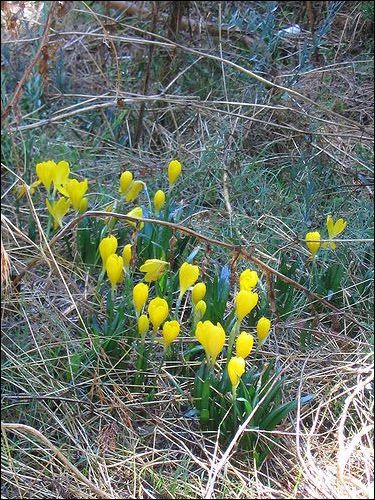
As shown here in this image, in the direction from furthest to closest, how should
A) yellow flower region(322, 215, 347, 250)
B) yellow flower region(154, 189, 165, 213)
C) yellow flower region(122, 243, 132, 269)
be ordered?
yellow flower region(154, 189, 165, 213) < yellow flower region(322, 215, 347, 250) < yellow flower region(122, 243, 132, 269)

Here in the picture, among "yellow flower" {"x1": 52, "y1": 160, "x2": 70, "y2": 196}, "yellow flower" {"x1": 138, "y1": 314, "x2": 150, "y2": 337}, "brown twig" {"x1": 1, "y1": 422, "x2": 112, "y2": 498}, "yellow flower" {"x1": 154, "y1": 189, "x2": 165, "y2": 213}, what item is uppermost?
"yellow flower" {"x1": 52, "y1": 160, "x2": 70, "y2": 196}

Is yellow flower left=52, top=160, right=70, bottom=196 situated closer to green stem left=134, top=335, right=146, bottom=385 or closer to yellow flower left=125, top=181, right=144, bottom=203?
yellow flower left=125, top=181, right=144, bottom=203

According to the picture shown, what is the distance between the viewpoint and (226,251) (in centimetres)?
274

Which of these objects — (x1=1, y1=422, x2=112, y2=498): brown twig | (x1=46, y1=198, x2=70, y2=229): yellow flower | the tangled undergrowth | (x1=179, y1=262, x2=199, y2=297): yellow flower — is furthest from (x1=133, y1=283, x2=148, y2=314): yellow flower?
(x1=46, y1=198, x2=70, y2=229): yellow flower

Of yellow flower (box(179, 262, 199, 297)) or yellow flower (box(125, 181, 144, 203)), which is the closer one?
yellow flower (box(179, 262, 199, 297))

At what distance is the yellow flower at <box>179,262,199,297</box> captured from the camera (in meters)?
2.24

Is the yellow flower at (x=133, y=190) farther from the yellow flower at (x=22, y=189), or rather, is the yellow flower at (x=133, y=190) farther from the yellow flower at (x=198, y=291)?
the yellow flower at (x=198, y=291)

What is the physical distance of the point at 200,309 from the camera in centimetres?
224

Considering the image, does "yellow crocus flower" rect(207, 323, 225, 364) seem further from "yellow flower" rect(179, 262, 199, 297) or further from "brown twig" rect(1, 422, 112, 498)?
"brown twig" rect(1, 422, 112, 498)

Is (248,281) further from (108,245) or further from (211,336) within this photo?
(108,245)

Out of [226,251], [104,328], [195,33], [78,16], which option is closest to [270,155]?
[226,251]

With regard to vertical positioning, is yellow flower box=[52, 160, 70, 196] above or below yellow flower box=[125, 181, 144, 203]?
above

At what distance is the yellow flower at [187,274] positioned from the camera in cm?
224

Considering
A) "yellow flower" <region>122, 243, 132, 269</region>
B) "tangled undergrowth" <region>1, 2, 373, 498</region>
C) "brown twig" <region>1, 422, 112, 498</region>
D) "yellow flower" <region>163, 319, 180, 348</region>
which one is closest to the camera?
"brown twig" <region>1, 422, 112, 498</region>
